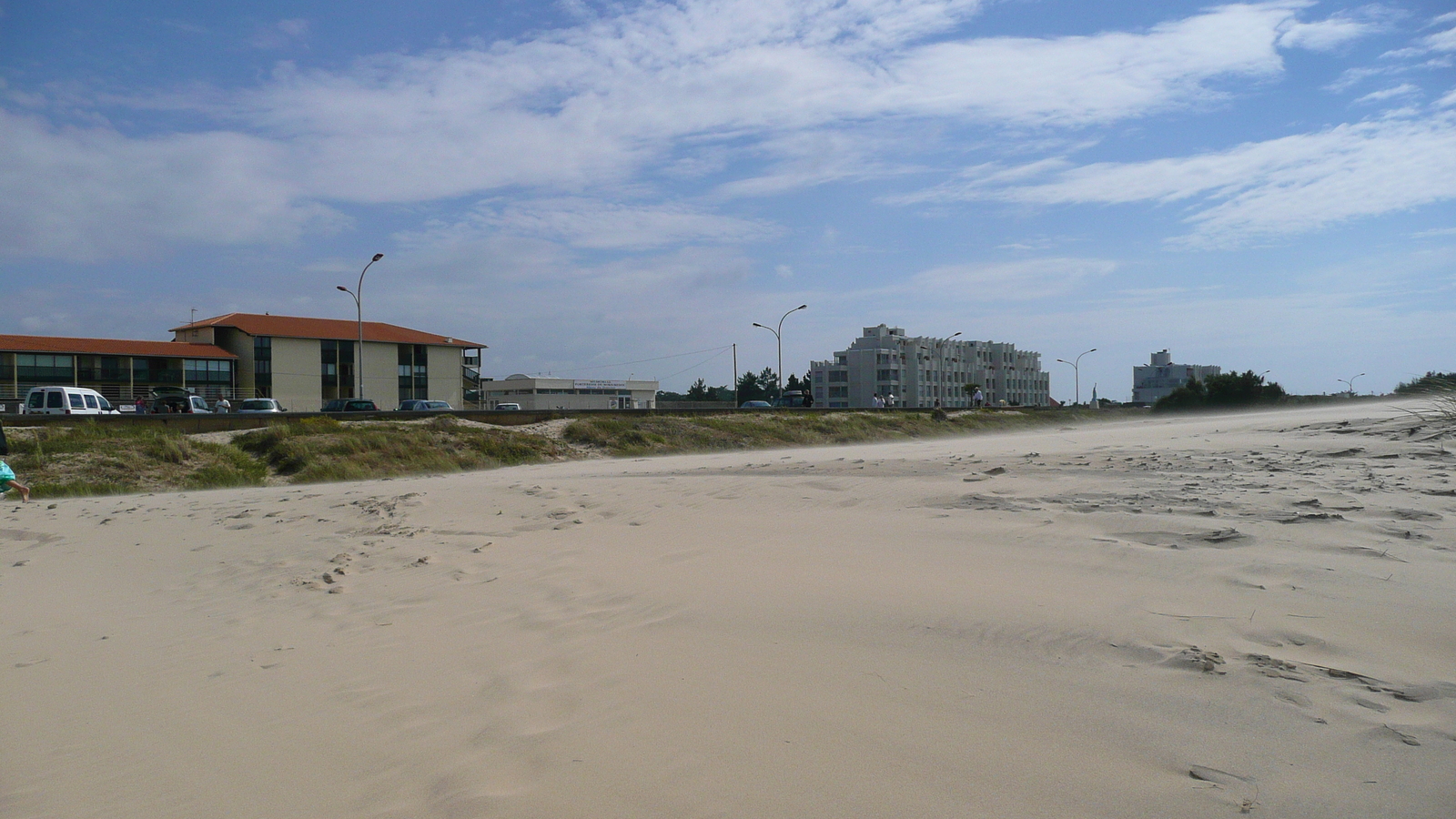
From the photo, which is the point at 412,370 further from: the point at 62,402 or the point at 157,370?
the point at 62,402

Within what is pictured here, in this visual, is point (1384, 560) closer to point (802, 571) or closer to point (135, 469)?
point (802, 571)

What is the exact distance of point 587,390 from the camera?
96688mm

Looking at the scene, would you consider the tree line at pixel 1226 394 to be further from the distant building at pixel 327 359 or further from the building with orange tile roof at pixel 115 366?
the building with orange tile roof at pixel 115 366

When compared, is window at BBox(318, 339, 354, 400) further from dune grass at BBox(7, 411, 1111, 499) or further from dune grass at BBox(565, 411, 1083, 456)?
dune grass at BBox(7, 411, 1111, 499)

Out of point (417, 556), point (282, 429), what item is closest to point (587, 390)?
point (282, 429)

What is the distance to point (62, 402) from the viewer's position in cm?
2655

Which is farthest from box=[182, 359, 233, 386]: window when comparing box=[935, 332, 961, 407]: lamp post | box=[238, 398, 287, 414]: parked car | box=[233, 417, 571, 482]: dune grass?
box=[935, 332, 961, 407]: lamp post

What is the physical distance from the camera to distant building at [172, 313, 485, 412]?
203 ft

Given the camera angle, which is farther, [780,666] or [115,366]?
[115,366]

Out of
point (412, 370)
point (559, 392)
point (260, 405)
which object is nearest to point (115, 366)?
point (412, 370)

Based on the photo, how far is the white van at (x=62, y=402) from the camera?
1037 inches

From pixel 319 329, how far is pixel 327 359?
252 cm

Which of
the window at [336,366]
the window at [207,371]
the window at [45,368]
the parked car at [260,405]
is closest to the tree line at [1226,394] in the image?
the parked car at [260,405]

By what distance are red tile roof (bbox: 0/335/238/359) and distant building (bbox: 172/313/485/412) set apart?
55.8 inches
